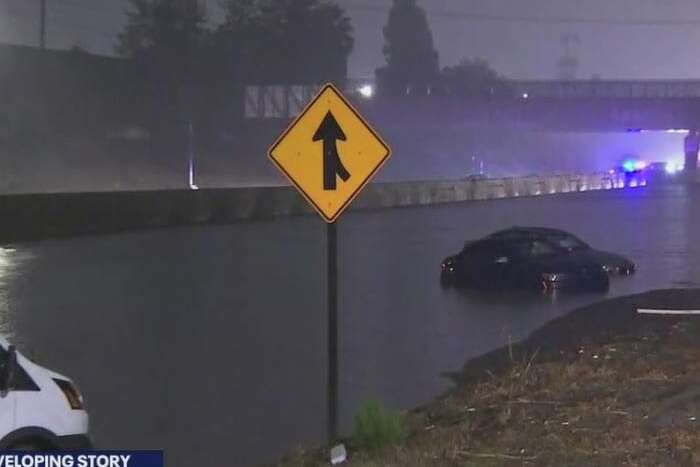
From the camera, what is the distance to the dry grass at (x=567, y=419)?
24.3ft

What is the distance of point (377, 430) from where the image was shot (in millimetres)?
8422

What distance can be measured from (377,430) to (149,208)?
3810 centimetres

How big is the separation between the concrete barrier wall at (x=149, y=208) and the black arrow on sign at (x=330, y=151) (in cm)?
3074

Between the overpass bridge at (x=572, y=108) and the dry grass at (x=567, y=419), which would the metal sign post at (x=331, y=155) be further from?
the overpass bridge at (x=572, y=108)

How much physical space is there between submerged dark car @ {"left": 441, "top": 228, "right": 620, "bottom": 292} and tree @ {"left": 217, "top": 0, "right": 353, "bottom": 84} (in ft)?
201

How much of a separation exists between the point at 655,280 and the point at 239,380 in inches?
637

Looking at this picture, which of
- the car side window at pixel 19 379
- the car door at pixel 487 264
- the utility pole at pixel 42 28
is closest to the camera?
the car side window at pixel 19 379

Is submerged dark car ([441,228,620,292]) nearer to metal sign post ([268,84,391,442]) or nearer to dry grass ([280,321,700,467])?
dry grass ([280,321,700,467])

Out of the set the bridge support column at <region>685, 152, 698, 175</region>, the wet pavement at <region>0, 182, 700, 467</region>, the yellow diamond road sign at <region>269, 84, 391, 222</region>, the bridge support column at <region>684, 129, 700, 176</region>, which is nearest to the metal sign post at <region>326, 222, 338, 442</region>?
the yellow diamond road sign at <region>269, 84, 391, 222</region>

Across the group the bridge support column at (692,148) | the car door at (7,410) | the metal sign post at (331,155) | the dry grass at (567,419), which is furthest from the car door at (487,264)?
the bridge support column at (692,148)

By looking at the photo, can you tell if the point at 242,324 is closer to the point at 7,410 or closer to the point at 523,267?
the point at 523,267

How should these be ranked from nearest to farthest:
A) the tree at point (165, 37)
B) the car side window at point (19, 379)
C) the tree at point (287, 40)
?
the car side window at point (19, 379) → the tree at point (165, 37) → the tree at point (287, 40)

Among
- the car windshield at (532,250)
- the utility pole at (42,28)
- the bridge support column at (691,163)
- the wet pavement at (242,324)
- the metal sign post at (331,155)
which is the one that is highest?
the utility pole at (42,28)

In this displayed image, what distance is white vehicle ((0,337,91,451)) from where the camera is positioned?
6.88m
